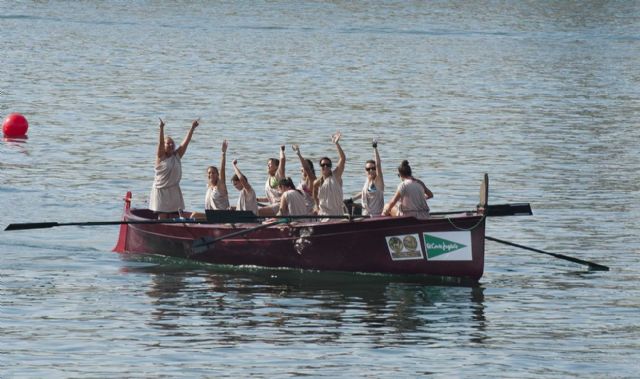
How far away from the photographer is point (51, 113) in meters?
58.3

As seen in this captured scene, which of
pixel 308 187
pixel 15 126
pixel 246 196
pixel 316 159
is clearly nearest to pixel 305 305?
pixel 246 196

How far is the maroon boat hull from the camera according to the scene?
27531 millimetres

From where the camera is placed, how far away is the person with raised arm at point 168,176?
98.4 ft

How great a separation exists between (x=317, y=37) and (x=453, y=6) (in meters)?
29.8

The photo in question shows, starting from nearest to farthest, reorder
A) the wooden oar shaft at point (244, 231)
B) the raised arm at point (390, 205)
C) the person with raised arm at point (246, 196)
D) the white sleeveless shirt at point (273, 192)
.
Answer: the raised arm at point (390, 205), the wooden oar shaft at point (244, 231), the person with raised arm at point (246, 196), the white sleeveless shirt at point (273, 192)

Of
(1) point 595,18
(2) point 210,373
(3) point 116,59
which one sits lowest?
(2) point 210,373

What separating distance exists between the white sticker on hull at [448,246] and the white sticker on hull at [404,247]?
0.18 meters

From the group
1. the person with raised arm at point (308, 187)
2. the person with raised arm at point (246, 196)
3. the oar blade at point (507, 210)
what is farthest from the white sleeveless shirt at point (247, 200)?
the oar blade at point (507, 210)

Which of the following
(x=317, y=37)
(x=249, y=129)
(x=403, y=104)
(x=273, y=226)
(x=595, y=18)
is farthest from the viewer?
(x=595, y=18)

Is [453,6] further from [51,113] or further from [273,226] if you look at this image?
[273,226]

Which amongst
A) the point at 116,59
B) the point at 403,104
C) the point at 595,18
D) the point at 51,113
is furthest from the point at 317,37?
the point at 51,113

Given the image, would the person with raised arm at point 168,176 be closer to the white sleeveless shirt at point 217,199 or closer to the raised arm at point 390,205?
the white sleeveless shirt at point 217,199

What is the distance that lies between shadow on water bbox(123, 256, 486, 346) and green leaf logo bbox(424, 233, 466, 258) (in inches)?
29.6

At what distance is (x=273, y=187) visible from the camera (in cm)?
3105
